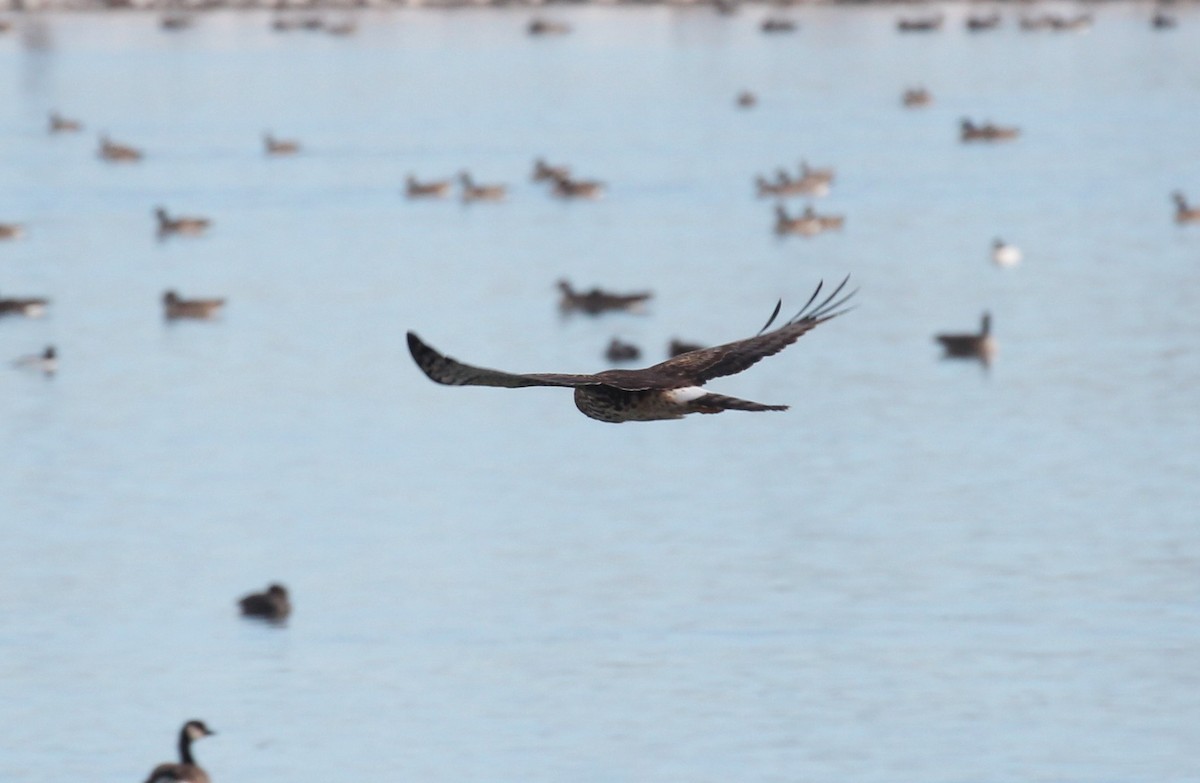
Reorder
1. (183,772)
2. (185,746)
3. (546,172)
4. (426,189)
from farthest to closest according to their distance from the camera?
(546,172) → (426,189) → (185,746) → (183,772)

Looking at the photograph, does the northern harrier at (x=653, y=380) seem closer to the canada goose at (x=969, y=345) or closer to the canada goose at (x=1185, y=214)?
the canada goose at (x=969, y=345)

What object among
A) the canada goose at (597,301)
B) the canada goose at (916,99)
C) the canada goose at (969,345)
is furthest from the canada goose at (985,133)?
the canada goose at (969,345)

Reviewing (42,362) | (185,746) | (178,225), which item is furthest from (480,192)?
(185,746)

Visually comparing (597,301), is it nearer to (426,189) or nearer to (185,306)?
(185,306)

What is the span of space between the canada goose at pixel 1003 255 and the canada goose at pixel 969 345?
414 inches

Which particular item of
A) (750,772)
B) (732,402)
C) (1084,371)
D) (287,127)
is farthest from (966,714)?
(287,127)

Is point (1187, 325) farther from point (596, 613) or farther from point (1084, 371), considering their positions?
point (596, 613)

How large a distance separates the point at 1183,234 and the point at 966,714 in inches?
1420

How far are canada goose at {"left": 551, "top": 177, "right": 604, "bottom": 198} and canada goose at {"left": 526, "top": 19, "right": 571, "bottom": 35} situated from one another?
7085 cm

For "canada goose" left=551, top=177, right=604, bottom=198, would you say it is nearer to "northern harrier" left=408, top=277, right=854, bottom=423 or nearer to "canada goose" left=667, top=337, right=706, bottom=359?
"canada goose" left=667, top=337, right=706, bottom=359

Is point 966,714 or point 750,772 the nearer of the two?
point 750,772

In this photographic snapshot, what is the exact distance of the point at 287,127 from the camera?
89.0 m

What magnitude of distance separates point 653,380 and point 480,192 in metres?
49.9

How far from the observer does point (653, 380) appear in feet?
45.1
